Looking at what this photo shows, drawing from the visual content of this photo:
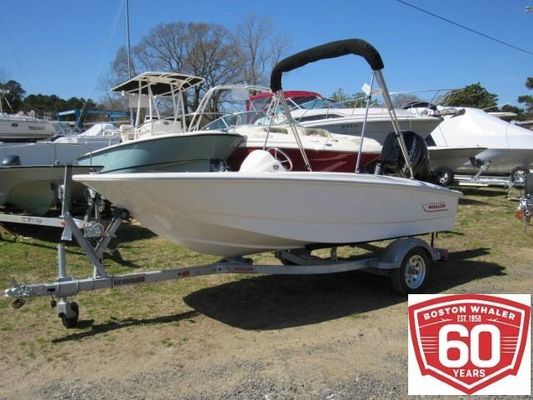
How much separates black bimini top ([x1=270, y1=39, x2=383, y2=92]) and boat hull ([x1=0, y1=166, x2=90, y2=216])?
357 centimetres

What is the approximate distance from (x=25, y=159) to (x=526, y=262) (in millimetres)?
9296

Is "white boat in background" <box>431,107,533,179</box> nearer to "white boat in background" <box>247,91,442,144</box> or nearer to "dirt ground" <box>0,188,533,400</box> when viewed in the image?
"white boat in background" <box>247,91,442,144</box>

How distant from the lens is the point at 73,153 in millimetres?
12109

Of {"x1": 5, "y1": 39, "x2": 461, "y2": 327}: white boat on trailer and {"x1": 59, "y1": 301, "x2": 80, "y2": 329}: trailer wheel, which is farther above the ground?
{"x1": 5, "y1": 39, "x2": 461, "y2": 327}: white boat on trailer

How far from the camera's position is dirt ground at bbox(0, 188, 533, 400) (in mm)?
3387

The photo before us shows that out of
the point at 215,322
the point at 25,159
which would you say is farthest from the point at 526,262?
the point at 25,159

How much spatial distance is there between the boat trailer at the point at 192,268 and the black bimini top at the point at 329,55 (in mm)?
1826

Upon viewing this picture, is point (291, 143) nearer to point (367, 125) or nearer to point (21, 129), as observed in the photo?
point (367, 125)

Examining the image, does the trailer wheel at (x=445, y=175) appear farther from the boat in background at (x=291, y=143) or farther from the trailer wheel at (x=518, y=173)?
the boat in background at (x=291, y=143)

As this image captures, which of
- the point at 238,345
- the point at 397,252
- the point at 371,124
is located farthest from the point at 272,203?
the point at 371,124

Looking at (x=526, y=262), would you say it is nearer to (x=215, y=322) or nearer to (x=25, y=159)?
(x=215, y=322)

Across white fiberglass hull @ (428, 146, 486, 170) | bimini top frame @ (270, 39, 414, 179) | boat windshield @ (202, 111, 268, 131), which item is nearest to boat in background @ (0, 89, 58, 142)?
boat windshield @ (202, 111, 268, 131)

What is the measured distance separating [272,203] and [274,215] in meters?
0.11

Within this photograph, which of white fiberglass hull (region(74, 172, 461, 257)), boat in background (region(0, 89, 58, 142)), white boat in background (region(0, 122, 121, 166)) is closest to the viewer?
white fiberglass hull (region(74, 172, 461, 257))
